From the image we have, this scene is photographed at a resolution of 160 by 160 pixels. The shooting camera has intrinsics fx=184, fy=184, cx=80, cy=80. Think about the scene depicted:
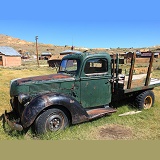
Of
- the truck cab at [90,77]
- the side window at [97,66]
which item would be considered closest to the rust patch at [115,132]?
the truck cab at [90,77]

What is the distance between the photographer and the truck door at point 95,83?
523 centimetres

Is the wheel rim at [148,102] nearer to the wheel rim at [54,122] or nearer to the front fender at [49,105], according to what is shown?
the front fender at [49,105]

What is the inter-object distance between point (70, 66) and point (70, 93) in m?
1.07

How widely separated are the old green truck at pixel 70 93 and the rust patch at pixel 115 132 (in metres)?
0.43

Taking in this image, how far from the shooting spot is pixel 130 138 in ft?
15.0

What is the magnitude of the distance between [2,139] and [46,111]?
1.19 meters

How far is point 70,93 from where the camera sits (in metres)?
5.06

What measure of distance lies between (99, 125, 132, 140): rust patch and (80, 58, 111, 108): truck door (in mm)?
786

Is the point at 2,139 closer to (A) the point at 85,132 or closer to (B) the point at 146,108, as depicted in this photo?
(A) the point at 85,132

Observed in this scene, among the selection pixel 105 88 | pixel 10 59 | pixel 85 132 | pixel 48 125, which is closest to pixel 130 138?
pixel 85 132

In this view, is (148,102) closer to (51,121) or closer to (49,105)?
(51,121)

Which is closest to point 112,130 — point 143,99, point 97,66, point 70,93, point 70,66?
point 70,93

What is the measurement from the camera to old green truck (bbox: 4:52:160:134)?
14.5 ft

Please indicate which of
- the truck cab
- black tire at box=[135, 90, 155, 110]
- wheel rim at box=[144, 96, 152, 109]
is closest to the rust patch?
the truck cab
